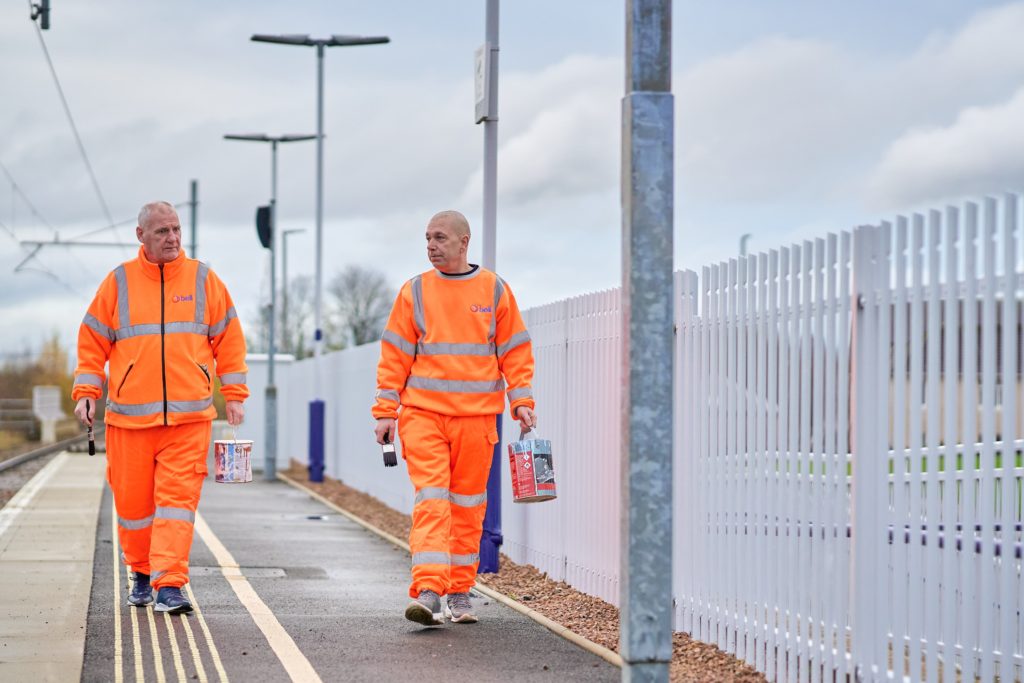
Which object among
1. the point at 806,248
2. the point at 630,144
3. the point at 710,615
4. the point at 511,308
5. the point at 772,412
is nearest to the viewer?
the point at 630,144

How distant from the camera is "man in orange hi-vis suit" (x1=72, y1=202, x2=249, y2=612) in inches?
313

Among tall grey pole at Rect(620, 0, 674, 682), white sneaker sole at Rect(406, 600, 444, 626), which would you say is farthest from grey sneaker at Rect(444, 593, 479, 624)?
tall grey pole at Rect(620, 0, 674, 682)

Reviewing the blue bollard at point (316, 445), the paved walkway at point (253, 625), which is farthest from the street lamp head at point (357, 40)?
the paved walkway at point (253, 625)

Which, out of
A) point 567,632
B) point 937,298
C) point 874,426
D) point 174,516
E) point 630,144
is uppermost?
point 630,144

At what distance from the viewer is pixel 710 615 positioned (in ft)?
23.5

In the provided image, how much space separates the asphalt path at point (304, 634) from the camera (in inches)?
254

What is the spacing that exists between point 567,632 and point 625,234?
9.78 ft

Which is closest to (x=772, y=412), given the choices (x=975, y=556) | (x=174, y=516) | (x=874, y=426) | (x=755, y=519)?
(x=755, y=519)

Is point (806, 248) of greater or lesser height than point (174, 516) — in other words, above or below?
above

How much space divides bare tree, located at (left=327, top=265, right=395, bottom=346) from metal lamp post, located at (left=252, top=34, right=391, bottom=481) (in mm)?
44517

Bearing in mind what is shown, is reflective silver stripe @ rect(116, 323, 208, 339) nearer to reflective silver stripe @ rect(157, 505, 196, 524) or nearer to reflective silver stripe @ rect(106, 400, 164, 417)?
reflective silver stripe @ rect(106, 400, 164, 417)

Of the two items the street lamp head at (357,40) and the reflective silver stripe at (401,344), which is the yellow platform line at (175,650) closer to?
the reflective silver stripe at (401,344)

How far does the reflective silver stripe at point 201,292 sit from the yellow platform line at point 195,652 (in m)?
1.58

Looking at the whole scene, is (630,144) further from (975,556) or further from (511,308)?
(511,308)
